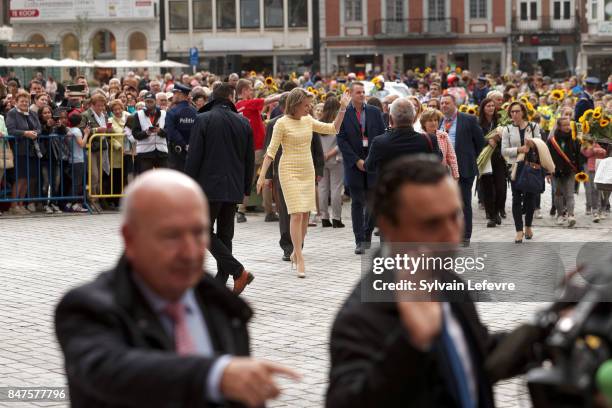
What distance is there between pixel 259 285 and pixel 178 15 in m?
75.0

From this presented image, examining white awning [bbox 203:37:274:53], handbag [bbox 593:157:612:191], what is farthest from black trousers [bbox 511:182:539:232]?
white awning [bbox 203:37:274:53]

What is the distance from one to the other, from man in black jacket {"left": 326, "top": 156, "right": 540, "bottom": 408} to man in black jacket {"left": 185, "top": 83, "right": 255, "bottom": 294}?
301 inches

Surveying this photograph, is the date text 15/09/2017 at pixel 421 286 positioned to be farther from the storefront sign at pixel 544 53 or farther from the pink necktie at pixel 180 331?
the storefront sign at pixel 544 53

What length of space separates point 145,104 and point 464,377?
15629 mm

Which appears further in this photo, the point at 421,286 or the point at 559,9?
the point at 559,9

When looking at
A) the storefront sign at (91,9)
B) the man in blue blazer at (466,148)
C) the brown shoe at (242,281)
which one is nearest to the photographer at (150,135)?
the man in blue blazer at (466,148)

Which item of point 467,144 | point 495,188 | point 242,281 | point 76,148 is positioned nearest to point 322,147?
point 467,144

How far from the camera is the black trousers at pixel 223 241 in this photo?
1075 centimetres

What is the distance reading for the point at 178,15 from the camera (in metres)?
85.2

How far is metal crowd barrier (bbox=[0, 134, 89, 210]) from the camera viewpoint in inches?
698

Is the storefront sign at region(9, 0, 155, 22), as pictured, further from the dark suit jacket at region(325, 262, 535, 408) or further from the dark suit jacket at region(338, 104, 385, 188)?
the dark suit jacket at region(325, 262, 535, 408)

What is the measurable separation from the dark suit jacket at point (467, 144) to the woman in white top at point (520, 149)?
1.61ft

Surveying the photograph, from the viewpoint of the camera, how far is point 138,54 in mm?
85312

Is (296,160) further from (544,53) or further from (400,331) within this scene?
(544,53)
